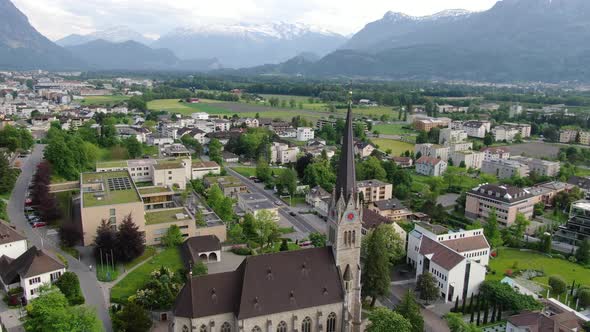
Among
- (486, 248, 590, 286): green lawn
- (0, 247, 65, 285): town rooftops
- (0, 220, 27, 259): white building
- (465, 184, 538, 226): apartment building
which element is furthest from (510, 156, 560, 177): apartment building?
(0, 220, 27, 259): white building

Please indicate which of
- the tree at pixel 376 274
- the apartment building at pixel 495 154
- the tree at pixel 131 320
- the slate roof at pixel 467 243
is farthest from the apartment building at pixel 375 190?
the tree at pixel 131 320

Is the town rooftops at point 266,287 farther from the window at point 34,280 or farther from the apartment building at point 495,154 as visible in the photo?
the apartment building at point 495,154

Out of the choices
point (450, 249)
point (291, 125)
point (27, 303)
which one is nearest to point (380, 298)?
point (450, 249)

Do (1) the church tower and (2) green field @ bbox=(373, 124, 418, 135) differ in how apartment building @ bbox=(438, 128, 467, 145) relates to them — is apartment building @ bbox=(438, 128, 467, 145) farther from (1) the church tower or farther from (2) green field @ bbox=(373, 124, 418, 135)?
(1) the church tower

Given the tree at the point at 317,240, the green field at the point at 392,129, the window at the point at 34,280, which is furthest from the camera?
the green field at the point at 392,129

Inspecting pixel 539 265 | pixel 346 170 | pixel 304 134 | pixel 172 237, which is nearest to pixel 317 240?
pixel 172 237

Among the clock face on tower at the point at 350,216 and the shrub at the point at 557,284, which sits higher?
the clock face on tower at the point at 350,216
